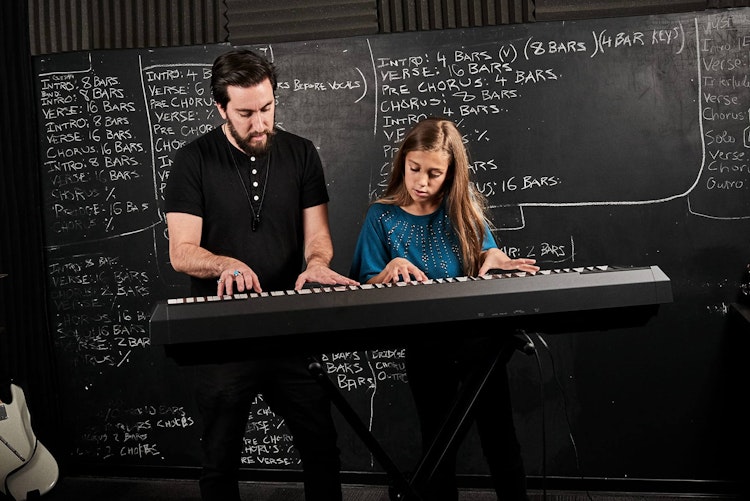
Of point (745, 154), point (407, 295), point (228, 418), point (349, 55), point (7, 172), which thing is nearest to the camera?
point (407, 295)

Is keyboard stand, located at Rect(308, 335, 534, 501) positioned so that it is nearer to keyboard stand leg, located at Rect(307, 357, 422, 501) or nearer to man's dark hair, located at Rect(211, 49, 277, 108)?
keyboard stand leg, located at Rect(307, 357, 422, 501)

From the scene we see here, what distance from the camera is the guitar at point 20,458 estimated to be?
3.57 m

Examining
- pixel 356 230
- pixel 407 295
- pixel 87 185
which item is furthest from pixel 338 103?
pixel 407 295

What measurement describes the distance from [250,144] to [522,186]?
1.48m

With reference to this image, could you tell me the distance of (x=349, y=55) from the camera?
390 cm

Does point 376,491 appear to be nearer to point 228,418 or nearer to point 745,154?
point 228,418

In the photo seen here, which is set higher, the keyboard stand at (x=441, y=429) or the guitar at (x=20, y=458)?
the keyboard stand at (x=441, y=429)

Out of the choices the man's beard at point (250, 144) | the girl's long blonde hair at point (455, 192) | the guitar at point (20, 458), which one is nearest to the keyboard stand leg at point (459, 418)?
the girl's long blonde hair at point (455, 192)

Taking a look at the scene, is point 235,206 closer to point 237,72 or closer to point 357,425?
point 237,72

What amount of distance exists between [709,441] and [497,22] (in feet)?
6.66

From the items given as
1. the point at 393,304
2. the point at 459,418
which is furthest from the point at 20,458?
the point at 393,304

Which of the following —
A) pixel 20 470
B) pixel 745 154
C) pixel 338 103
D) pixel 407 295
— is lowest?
pixel 20 470

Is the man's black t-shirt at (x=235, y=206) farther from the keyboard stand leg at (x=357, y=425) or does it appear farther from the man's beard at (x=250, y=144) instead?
the keyboard stand leg at (x=357, y=425)

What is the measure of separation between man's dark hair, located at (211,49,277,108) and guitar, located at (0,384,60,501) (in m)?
1.77
